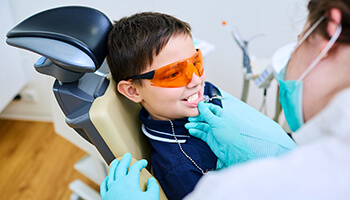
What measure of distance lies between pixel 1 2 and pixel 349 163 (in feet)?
7.00

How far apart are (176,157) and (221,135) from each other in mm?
174

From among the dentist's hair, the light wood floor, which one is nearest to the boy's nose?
the dentist's hair

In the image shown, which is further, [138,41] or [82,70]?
[138,41]

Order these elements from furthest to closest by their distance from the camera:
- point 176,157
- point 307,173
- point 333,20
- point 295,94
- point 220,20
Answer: point 220,20, point 176,157, point 295,94, point 333,20, point 307,173

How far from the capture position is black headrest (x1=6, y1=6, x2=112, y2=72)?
868mm

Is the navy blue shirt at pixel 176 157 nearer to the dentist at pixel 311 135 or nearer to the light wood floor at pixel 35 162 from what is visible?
the dentist at pixel 311 135

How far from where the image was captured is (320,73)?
2.29 feet

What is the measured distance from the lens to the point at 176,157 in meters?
1.01

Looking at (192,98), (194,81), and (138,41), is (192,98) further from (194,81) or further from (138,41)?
(138,41)

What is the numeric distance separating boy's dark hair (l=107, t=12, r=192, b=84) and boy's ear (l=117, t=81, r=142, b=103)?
0.08 feet

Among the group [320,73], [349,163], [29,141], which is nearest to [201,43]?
[320,73]

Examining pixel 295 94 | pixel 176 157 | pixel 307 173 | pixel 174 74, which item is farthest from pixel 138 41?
pixel 307 173

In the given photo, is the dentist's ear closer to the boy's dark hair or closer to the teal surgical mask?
the teal surgical mask

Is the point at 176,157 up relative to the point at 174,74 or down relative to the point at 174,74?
down
